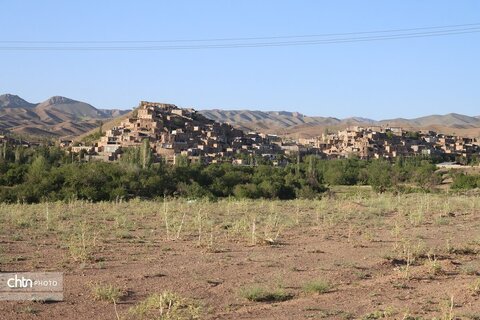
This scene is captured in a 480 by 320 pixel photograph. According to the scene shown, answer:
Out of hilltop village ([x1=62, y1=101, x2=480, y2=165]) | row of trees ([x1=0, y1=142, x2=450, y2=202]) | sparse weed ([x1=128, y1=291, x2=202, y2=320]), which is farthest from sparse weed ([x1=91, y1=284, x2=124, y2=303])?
hilltop village ([x1=62, y1=101, x2=480, y2=165])

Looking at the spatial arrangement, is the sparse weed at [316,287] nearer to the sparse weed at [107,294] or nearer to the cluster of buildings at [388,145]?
the sparse weed at [107,294]

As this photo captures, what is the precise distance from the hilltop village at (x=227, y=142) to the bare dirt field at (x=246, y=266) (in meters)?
55.6

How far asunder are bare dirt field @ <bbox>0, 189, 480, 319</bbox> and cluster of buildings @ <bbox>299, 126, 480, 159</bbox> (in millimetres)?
80976

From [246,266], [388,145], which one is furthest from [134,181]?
[388,145]

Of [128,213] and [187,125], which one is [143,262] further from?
[187,125]

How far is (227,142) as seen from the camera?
10131 centimetres

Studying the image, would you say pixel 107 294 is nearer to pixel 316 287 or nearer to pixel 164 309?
pixel 164 309

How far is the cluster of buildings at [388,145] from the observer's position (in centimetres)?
10212

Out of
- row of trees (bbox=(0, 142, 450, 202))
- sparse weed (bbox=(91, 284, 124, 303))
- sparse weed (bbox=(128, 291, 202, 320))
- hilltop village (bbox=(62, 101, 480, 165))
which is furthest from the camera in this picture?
hilltop village (bbox=(62, 101, 480, 165))

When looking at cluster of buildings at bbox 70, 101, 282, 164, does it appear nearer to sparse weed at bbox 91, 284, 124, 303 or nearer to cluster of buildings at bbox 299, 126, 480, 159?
cluster of buildings at bbox 299, 126, 480, 159

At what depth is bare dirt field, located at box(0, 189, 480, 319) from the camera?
8227 millimetres

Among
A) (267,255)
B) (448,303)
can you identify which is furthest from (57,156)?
(448,303)

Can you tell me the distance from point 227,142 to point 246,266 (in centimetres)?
9025

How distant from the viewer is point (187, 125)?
106750 millimetres
